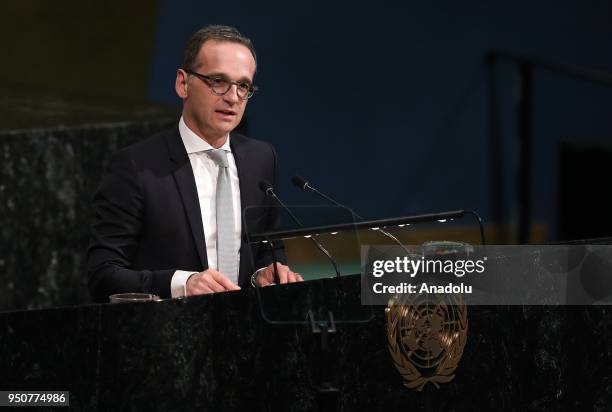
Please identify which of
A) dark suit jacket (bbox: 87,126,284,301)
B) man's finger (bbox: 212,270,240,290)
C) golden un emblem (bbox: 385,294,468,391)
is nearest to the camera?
golden un emblem (bbox: 385,294,468,391)

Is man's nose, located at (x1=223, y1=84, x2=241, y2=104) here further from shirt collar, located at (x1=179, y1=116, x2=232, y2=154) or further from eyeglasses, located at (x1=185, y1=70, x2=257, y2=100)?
shirt collar, located at (x1=179, y1=116, x2=232, y2=154)

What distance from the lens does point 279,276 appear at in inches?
90.0

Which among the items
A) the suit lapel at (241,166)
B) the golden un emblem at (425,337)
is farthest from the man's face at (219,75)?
the golden un emblem at (425,337)

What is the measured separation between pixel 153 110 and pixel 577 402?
2276 millimetres

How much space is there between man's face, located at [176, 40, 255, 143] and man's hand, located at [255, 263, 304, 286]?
1.41 ft

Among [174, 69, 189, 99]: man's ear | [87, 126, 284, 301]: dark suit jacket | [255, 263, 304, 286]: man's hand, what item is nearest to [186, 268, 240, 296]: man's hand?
[255, 263, 304, 286]: man's hand

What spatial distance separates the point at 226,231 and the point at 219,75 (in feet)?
1.12

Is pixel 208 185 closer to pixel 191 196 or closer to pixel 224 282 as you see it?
pixel 191 196

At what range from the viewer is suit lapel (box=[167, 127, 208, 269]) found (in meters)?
2.62

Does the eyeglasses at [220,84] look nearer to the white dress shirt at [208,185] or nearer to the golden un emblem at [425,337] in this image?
the white dress shirt at [208,185]

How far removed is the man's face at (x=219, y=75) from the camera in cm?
263

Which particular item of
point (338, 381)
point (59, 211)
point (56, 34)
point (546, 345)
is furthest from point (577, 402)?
point (56, 34)

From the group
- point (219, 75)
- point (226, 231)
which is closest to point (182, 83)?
point (219, 75)

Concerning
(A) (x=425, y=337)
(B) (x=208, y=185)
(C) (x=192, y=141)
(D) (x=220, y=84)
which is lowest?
(A) (x=425, y=337)
